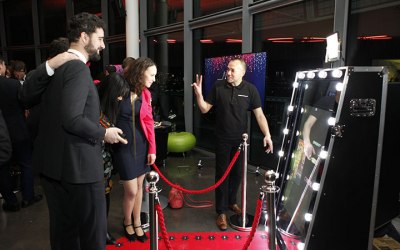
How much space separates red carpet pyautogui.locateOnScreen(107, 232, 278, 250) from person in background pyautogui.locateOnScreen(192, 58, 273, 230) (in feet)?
0.53

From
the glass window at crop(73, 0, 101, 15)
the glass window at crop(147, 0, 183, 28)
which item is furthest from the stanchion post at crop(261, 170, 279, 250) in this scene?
the glass window at crop(73, 0, 101, 15)

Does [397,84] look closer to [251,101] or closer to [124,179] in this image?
[251,101]

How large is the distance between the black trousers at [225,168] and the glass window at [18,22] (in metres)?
9.61

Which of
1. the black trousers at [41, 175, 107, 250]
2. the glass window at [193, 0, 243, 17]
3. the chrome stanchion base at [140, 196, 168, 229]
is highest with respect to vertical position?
the glass window at [193, 0, 243, 17]

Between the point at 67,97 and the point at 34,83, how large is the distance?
0.72 feet

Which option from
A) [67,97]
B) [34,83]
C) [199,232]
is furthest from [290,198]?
[34,83]

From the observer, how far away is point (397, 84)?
1.84 metres

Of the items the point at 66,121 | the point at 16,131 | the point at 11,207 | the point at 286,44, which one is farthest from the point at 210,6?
the point at 66,121

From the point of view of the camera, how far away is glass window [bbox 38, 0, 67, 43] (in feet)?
31.2

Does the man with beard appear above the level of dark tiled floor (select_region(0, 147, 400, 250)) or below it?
above

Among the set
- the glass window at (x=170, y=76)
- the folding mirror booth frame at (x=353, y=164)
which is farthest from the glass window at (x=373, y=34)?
the glass window at (x=170, y=76)

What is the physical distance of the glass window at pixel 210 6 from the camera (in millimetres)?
5410

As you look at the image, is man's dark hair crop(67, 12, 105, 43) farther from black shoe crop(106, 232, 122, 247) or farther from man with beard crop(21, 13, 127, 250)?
black shoe crop(106, 232, 122, 247)

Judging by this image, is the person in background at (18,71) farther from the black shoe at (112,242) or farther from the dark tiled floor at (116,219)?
the black shoe at (112,242)
